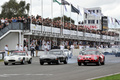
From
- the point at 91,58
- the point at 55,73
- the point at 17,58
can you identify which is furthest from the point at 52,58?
the point at 55,73

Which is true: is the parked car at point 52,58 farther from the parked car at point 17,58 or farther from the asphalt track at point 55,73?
the asphalt track at point 55,73

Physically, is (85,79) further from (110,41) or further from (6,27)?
(110,41)

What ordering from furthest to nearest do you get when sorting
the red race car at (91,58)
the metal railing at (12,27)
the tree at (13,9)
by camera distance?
1. the tree at (13,9)
2. the metal railing at (12,27)
3. the red race car at (91,58)

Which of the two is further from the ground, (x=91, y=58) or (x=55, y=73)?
(x=91, y=58)

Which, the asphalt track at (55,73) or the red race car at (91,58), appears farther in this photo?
the red race car at (91,58)

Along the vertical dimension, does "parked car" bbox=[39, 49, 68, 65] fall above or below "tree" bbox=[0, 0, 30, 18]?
below

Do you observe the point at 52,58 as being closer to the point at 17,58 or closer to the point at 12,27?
the point at 17,58

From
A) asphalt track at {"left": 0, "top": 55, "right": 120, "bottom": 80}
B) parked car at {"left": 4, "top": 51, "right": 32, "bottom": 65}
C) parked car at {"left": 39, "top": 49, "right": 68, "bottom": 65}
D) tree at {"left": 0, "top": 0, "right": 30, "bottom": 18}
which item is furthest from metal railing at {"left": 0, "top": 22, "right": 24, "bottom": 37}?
tree at {"left": 0, "top": 0, "right": 30, "bottom": 18}

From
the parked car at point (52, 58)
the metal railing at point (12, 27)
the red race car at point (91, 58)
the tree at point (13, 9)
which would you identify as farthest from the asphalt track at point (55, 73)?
the tree at point (13, 9)

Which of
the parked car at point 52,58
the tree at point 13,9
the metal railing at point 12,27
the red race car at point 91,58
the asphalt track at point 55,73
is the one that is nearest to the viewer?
the asphalt track at point 55,73

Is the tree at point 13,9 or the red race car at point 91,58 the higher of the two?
the tree at point 13,9

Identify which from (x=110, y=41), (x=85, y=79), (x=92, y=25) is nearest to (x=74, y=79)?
(x=85, y=79)

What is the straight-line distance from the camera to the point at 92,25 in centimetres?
10438

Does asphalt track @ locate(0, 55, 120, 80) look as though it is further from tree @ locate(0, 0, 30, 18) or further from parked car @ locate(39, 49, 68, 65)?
tree @ locate(0, 0, 30, 18)
